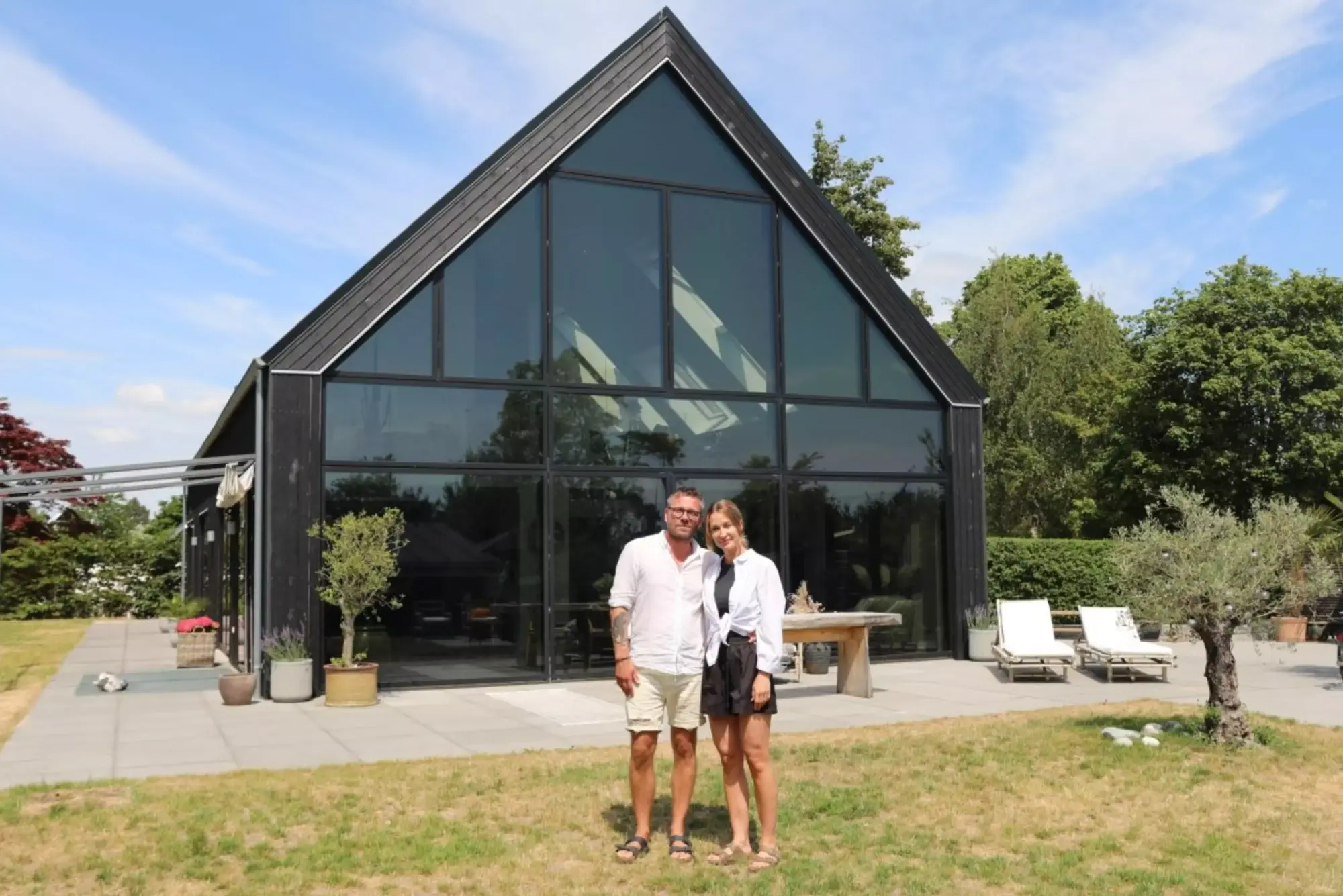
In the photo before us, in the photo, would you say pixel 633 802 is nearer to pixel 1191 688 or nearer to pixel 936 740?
pixel 936 740

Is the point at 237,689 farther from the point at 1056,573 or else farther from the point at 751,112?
the point at 1056,573

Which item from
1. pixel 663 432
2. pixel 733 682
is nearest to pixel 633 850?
pixel 733 682

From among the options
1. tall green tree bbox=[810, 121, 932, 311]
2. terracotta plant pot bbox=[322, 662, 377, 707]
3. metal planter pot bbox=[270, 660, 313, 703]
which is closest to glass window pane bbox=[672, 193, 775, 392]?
terracotta plant pot bbox=[322, 662, 377, 707]

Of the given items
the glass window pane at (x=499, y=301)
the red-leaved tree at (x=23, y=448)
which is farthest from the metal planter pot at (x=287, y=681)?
the red-leaved tree at (x=23, y=448)

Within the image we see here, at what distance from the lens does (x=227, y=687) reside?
37.3 ft

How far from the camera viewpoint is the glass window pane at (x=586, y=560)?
13.3 m

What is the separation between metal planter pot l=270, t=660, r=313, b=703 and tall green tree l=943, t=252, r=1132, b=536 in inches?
914

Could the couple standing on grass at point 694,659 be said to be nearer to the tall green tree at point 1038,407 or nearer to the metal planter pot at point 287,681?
the metal planter pot at point 287,681

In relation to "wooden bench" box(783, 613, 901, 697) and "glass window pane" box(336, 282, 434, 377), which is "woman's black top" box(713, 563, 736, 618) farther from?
"glass window pane" box(336, 282, 434, 377)

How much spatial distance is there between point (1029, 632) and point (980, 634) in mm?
1403

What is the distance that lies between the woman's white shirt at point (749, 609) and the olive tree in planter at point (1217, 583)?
4.18 metres

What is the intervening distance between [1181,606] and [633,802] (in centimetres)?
491

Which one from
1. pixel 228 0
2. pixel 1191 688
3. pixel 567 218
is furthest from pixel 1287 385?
pixel 228 0

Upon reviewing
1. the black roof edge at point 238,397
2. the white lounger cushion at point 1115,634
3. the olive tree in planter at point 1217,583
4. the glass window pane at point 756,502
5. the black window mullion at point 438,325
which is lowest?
the white lounger cushion at point 1115,634
